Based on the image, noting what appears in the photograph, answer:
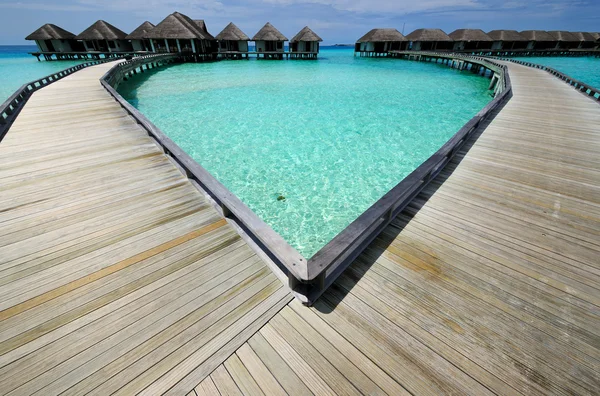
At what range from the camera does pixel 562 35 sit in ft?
189

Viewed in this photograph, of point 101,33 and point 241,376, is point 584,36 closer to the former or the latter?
point 241,376

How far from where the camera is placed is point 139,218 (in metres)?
4.06

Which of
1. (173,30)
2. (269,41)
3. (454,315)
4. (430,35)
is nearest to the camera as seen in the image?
(454,315)

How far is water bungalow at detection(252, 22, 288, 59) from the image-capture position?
1887 inches

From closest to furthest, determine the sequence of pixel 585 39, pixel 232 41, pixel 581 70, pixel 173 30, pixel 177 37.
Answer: pixel 581 70 → pixel 177 37 → pixel 173 30 → pixel 232 41 → pixel 585 39

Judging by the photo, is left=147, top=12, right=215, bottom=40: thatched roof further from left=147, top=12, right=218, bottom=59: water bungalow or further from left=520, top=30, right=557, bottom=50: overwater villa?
left=520, top=30, right=557, bottom=50: overwater villa

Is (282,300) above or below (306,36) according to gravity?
below

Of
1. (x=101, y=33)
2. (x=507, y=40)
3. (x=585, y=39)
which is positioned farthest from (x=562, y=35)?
(x=101, y=33)

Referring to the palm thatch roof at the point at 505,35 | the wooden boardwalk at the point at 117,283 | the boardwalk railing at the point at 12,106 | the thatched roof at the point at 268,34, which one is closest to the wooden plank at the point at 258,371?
the wooden boardwalk at the point at 117,283

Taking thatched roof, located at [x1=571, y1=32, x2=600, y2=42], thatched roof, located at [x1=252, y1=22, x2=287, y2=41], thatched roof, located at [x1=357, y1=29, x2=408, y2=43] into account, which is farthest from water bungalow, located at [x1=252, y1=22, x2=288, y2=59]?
thatched roof, located at [x1=571, y1=32, x2=600, y2=42]

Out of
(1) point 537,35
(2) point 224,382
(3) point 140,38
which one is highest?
(1) point 537,35

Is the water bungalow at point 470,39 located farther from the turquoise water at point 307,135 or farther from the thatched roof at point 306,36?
the turquoise water at point 307,135

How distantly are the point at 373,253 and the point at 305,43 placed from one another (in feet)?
196

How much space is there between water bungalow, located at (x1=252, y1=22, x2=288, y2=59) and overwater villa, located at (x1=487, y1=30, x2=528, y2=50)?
4649cm
